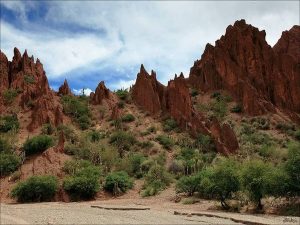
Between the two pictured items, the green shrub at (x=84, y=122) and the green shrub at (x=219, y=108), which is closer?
the green shrub at (x=84, y=122)

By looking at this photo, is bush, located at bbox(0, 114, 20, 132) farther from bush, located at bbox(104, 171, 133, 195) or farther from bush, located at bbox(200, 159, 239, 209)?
bush, located at bbox(200, 159, 239, 209)

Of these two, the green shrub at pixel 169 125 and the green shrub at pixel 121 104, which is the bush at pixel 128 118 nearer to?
the green shrub at pixel 121 104

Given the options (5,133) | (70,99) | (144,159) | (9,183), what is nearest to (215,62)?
(70,99)

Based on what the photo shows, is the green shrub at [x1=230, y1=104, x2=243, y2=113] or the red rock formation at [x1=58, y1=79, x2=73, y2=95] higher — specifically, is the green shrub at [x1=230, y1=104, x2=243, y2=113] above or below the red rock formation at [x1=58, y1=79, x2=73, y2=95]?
below

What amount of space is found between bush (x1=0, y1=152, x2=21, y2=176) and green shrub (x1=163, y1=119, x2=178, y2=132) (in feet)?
87.0

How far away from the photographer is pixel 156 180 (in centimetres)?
5684

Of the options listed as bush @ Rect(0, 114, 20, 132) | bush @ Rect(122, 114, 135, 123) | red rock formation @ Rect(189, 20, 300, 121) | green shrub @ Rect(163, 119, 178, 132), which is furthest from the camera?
red rock formation @ Rect(189, 20, 300, 121)

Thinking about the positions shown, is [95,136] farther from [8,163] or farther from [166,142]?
[8,163]

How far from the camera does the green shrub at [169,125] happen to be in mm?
77412

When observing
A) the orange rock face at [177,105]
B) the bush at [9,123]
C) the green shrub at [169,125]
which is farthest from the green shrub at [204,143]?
the bush at [9,123]

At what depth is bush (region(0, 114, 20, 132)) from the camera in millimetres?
73438

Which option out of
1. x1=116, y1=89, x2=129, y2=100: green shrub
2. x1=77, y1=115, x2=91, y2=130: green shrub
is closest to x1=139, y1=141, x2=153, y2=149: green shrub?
x1=77, y1=115, x2=91, y2=130: green shrub

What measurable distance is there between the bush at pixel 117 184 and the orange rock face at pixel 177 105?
1778 cm

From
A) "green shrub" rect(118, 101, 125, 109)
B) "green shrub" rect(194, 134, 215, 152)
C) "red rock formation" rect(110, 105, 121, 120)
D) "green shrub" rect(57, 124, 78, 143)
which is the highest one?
"green shrub" rect(118, 101, 125, 109)
